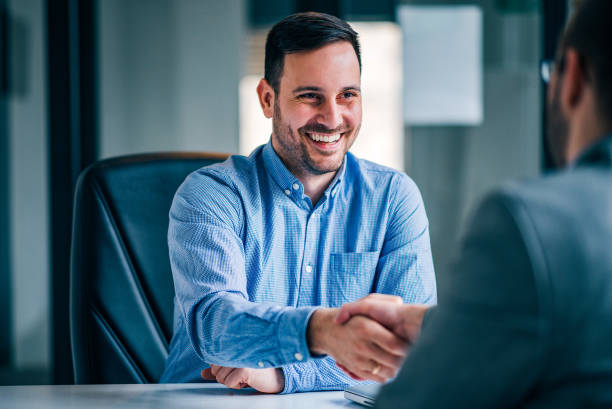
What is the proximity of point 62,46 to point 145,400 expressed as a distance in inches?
87.1

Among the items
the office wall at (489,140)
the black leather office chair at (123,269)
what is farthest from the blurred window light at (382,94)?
the black leather office chair at (123,269)

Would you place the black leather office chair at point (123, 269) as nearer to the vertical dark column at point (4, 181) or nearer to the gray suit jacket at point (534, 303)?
the gray suit jacket at point (534, 303)

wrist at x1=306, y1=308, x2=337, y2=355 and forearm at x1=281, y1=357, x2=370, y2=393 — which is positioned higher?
wrist at x1=306, y1=308, x2=337, y2=355

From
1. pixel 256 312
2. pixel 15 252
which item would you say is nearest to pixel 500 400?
pixel 256 312

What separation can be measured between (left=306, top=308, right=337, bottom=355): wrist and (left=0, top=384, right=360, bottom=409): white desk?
3.5 inches

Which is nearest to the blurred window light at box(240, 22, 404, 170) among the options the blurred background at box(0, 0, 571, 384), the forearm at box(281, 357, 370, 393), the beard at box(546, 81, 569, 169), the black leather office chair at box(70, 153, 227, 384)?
the blurred background at box(0, 0, 571, 384)

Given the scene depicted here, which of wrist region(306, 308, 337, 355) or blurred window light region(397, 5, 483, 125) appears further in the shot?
blurred window light region(397, 5, 483, 125)

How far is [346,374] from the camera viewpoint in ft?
3.81

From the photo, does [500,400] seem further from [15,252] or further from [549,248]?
[15,252]

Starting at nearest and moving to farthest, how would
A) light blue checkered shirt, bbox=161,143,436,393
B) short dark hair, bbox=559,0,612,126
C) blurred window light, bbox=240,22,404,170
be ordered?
short dark hair, bbox=559,0,612,126, light blue checkered shirt, bbox=161,143,436,393, blurred window light, bbox=240,22,404,170

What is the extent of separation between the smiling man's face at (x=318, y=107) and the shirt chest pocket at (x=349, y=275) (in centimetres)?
23

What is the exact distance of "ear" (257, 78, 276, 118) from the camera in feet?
5.17

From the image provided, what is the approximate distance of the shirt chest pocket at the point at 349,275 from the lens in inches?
56.0

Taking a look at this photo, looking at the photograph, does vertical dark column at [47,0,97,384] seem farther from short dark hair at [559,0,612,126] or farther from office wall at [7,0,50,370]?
short dark hair at [559,0,612,126]
